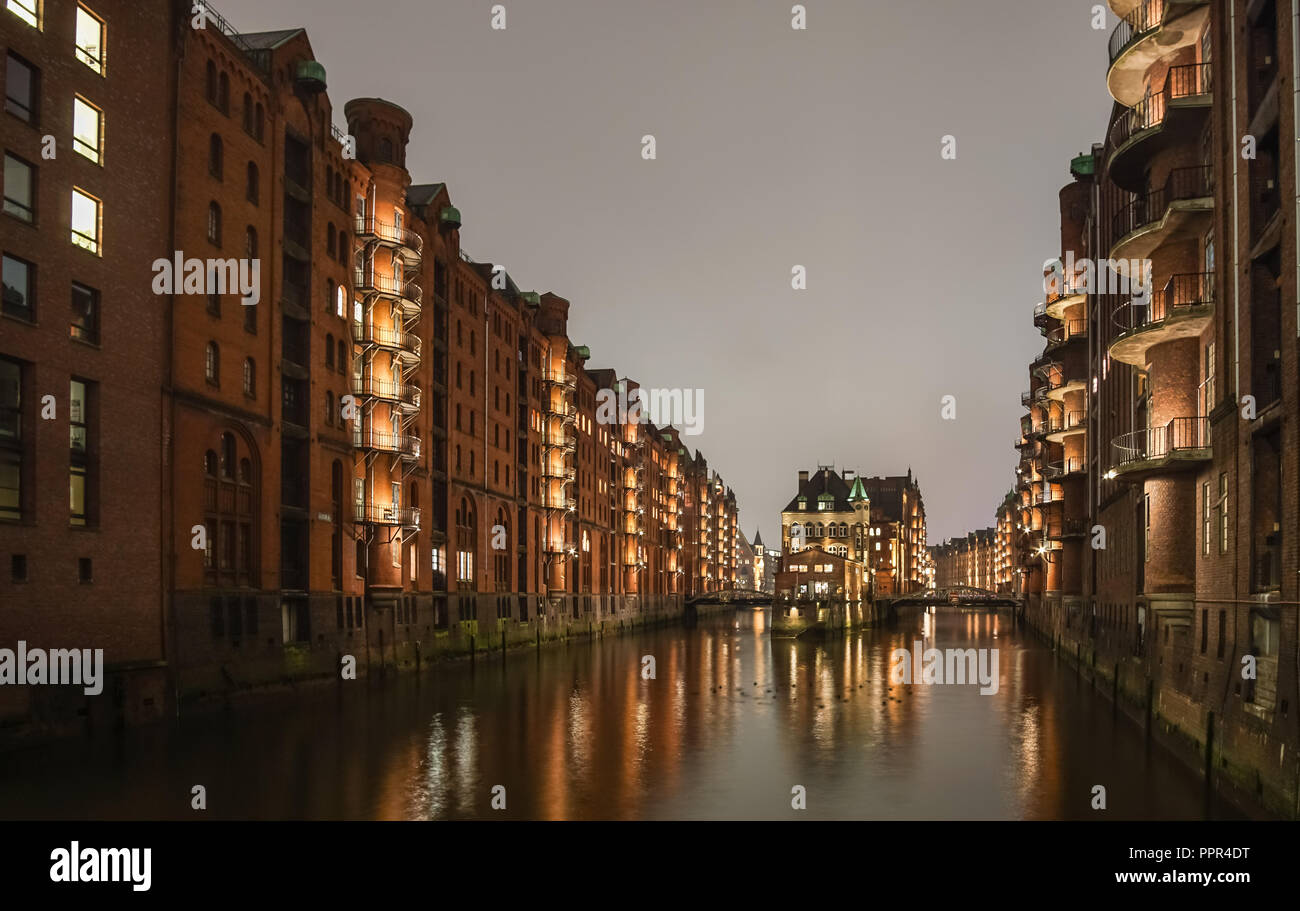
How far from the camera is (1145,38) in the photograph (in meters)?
29.5

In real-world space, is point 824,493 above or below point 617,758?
above

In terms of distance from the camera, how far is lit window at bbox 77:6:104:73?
3394cm

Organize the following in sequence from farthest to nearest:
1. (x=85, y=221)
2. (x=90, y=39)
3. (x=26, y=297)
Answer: (x=90, y=39)
(x=85, y=221)
(x=26, y=297)

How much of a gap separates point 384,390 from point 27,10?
24.8m

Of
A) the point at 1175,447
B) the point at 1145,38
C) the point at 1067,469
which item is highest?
the point at 1145,38

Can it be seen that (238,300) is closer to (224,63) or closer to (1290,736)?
(224,63)

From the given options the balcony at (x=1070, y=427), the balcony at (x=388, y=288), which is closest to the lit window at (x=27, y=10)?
the balcony at (x=388, y=288)

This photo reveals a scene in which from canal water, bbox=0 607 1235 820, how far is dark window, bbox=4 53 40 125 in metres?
16.9

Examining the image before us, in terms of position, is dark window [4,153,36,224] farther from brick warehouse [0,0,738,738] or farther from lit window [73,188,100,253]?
lit window [73,188,100,253]

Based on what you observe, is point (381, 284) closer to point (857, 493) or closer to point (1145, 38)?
point (1145, 38)

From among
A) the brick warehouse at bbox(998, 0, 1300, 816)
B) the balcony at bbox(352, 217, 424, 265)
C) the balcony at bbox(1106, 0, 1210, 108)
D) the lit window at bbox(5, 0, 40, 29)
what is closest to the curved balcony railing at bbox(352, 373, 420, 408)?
the balcony at bbox(352, 217, 424, 265)

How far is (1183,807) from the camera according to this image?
81.0ft

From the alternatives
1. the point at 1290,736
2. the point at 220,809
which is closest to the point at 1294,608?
the point at 1290,736

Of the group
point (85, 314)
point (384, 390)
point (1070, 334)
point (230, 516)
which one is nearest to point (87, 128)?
point (85, 314)
